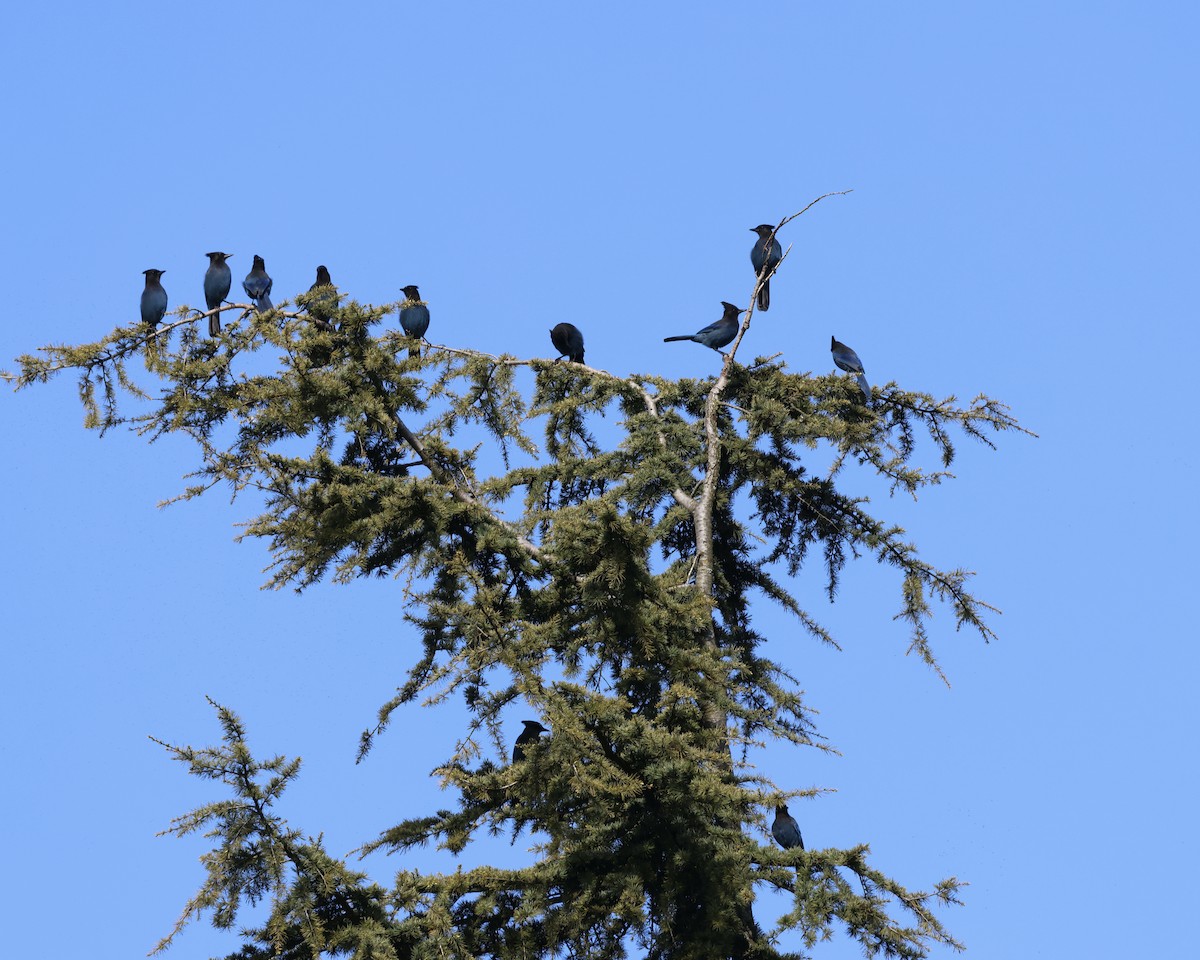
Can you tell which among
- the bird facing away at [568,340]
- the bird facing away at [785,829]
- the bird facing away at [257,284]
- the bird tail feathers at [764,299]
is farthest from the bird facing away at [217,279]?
the bird facing away at [785,829]

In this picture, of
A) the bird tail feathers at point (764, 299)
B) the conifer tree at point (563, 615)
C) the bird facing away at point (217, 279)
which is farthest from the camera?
the bird facing away at point (217, 279)

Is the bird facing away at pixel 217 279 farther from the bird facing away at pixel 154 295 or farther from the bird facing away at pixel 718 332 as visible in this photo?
the bird facing away at pixel 718 332

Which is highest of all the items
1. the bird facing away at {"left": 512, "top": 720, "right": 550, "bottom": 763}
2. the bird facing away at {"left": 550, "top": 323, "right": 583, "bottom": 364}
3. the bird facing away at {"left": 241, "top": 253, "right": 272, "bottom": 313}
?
the bird facing away at {"left": 241, "top": 253, "right": 272, "bottom": 313}

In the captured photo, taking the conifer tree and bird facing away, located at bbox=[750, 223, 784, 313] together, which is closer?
the conifer tree

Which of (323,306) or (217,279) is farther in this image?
(217,279)

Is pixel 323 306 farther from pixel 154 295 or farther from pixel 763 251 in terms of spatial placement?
pixel 763 251

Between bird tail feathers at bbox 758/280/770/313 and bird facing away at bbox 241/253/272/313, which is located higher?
bird facing away at bbox 241/253/272/313

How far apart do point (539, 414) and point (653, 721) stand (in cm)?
443

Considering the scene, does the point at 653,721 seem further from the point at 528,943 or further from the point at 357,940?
the point at 357,940

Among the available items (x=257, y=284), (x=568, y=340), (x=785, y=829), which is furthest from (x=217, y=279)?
(x=785, y=829)

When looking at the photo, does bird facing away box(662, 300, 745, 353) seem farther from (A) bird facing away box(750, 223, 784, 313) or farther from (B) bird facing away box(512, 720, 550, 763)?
(B) bird facing away box(512, 720, 550, 763)

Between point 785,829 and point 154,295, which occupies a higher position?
point 154,295

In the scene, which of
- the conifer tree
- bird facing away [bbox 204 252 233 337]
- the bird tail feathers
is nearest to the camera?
the conifer tree

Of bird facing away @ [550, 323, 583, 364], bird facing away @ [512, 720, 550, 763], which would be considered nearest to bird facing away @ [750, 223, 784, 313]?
bird facing away @ [550, 323, 583, 364]
